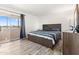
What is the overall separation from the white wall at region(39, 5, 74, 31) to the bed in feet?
0.41

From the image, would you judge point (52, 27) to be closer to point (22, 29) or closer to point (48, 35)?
point (48, 35)

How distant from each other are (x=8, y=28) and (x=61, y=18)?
156cm

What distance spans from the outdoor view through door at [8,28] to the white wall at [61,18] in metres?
0.79

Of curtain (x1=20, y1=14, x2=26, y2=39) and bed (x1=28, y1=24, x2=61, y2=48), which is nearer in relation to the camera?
bed (x1=28, y1=24, x2=61, y2=48)

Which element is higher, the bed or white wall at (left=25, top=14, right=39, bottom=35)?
white wall at (left=25, top=14, right=39, bottom=35)

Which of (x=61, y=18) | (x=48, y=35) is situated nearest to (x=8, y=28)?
(x=48, y=35)

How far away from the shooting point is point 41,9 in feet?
8.89

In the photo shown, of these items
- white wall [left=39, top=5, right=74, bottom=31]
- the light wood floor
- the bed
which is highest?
white wall [left=39, top=5, right=74, bottom=31]

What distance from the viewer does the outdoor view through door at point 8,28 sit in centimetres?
282

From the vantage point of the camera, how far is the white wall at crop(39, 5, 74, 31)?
2567 millimetres

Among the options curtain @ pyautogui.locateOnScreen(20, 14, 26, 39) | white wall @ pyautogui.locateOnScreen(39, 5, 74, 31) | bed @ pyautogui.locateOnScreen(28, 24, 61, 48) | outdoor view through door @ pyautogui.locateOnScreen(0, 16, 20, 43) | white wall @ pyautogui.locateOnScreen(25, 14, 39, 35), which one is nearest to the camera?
white wall @ pyautogui.locateOnScreen(39, 5, 74, 31)

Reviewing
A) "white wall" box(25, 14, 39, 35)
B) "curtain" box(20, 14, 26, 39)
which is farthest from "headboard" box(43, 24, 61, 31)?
"curtain" box(20, 14, 26, 39)

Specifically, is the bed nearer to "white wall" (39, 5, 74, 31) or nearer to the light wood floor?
"white wall" (39, 5, 74, 31)

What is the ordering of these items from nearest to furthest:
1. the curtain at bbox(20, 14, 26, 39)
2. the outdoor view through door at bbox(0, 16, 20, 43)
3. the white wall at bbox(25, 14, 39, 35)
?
the outdoor view through door at bbox(0, 16, 20, 43), the white wall at bbox(25, 14, 39, 35), the curtain at bbox(20, 14, 26, 39)
